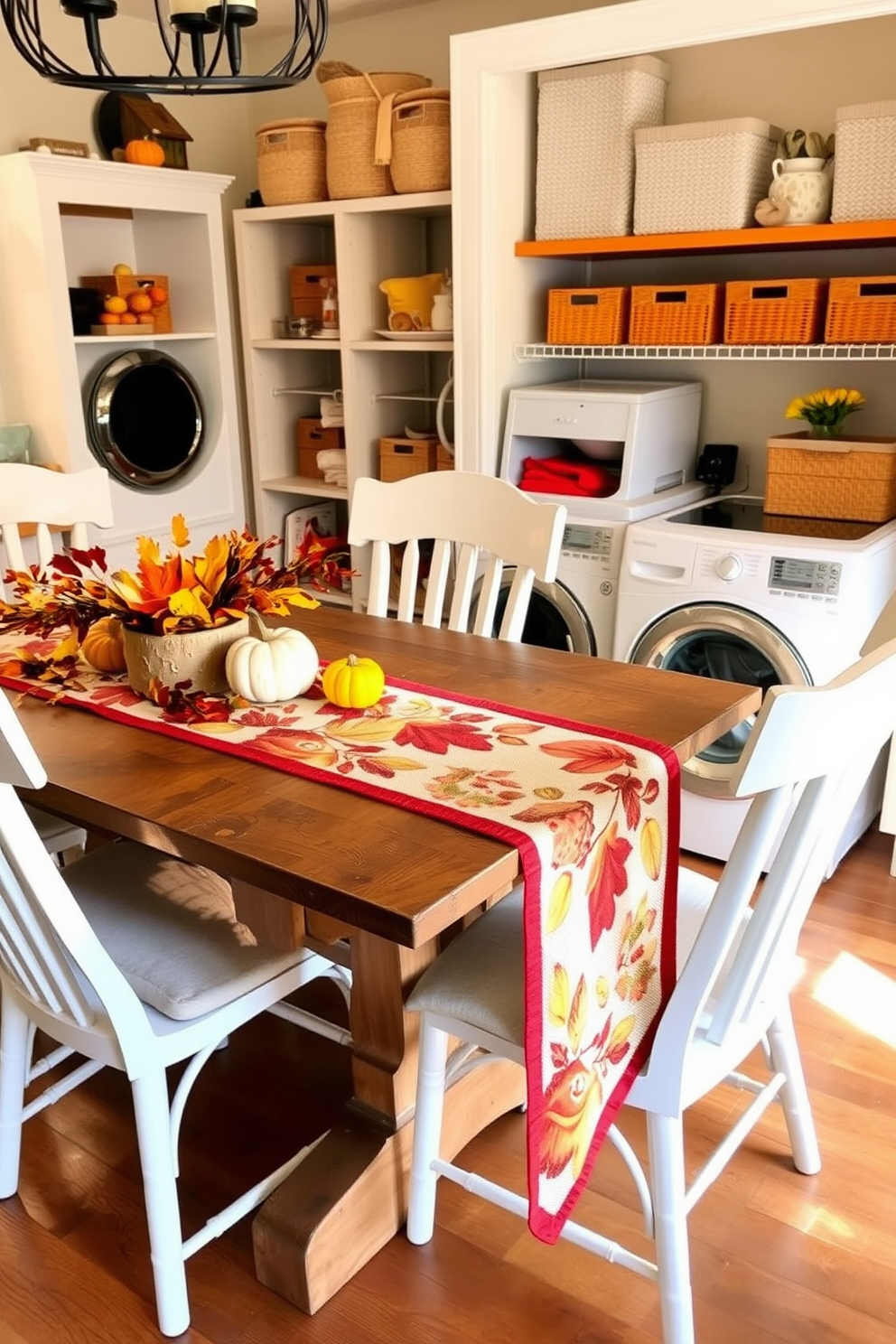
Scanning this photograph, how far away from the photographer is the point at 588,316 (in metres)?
2.94

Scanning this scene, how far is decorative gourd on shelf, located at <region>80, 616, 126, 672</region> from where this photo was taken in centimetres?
179

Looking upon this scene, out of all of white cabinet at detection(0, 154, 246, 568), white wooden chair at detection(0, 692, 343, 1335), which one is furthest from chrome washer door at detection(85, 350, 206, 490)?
white wooden chair at detection(0, 692, 343, 1335)

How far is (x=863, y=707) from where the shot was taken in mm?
1071

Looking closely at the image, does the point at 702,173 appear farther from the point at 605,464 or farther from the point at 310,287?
the point at 310,287

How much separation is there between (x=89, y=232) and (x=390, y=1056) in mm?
3025

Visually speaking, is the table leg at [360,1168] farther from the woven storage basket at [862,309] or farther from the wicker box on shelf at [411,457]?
the wicker box on shelf at [411,457]

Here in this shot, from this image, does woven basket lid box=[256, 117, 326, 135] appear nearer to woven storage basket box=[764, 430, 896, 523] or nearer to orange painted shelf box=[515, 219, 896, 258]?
orange painted shelf box=[515, 219, 896, 258]

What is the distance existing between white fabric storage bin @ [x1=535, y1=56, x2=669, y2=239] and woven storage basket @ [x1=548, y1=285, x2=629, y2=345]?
0.49 ft

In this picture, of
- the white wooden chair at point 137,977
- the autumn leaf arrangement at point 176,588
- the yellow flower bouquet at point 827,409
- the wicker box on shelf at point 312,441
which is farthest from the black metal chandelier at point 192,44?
the wicker box on shelf at point 312,441

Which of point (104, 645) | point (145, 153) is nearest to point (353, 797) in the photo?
point (104, 645)

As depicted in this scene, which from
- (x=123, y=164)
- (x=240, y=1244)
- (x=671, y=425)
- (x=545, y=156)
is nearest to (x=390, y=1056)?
(x=240, y=1244)

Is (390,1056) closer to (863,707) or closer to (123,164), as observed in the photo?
(863,707)

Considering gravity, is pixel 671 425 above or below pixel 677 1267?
above

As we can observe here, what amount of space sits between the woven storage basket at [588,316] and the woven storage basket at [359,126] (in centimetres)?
63
